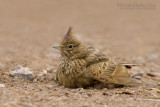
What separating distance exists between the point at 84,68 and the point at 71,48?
61cm

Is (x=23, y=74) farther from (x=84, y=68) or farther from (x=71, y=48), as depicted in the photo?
(x=84, y=68)

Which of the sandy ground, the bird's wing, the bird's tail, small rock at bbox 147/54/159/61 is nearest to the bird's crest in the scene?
the bird's wing

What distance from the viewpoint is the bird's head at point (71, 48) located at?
6926 millimetres

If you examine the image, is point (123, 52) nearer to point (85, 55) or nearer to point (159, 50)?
point (159, 50)

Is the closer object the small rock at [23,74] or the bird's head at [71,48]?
the bird's head at [71,48]

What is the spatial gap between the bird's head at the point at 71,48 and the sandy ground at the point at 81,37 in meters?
0.74

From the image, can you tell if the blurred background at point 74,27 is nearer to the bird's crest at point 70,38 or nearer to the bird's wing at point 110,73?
the bird's crest at point 70,38

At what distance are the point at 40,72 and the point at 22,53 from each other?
8.57 feet

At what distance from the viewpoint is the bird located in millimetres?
6543

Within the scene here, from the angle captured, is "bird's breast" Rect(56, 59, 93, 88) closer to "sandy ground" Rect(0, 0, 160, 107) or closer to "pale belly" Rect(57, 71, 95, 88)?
"pale belly" Rect(57, 71, 95, 88)

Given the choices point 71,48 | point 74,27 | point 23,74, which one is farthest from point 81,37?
point 23,74

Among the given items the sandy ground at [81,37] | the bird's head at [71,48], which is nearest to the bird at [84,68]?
the bird's head at [71,48]

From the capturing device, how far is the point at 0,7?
2205cm

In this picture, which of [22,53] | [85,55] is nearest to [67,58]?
[85,55]
